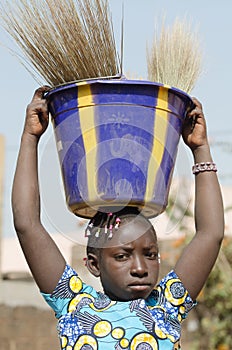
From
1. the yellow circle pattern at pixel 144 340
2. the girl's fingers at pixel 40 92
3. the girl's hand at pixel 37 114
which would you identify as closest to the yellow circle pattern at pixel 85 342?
the yellow circle pattern at pixel 144 340

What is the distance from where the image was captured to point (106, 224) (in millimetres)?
3271

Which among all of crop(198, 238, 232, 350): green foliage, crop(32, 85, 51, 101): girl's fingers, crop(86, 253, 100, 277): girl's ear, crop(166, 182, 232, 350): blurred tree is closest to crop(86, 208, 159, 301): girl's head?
crop(86, 253, 100, 277): girl's ear

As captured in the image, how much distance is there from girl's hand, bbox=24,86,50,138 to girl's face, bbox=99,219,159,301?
0.47 metres

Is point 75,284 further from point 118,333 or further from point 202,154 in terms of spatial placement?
point 202,154

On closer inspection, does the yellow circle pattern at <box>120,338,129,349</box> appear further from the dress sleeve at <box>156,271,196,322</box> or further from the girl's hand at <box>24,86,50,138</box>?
the girl's hand at <box>24,86,50,138</box>

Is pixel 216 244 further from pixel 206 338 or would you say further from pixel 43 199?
pixel 206 338

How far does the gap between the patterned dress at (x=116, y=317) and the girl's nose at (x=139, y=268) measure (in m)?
0.11

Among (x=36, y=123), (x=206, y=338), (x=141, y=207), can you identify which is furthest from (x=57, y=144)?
(x=206, y=338)

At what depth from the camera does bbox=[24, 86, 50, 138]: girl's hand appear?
3.32 m

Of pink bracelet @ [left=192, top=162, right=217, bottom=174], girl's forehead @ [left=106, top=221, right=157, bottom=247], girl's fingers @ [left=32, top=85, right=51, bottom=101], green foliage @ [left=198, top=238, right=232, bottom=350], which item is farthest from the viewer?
green foliage @ [left=198, top=238, right=232, bottom=350]

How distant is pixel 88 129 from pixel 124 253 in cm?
45

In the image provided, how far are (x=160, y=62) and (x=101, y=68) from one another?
29cm

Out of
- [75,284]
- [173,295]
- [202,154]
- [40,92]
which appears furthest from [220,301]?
[40,92]

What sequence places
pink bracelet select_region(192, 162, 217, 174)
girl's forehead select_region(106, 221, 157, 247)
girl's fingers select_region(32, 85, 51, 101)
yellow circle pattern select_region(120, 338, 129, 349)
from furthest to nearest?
1. pink bracelet select_region(192, 162, 217, 174)
2. girl's fingers select_region(32, 85, 51, 101)
3. girl's forehead select_region(106, 221, 157, 247)
4. yellow circle pattern select_region(120, 338, 129, 349)
